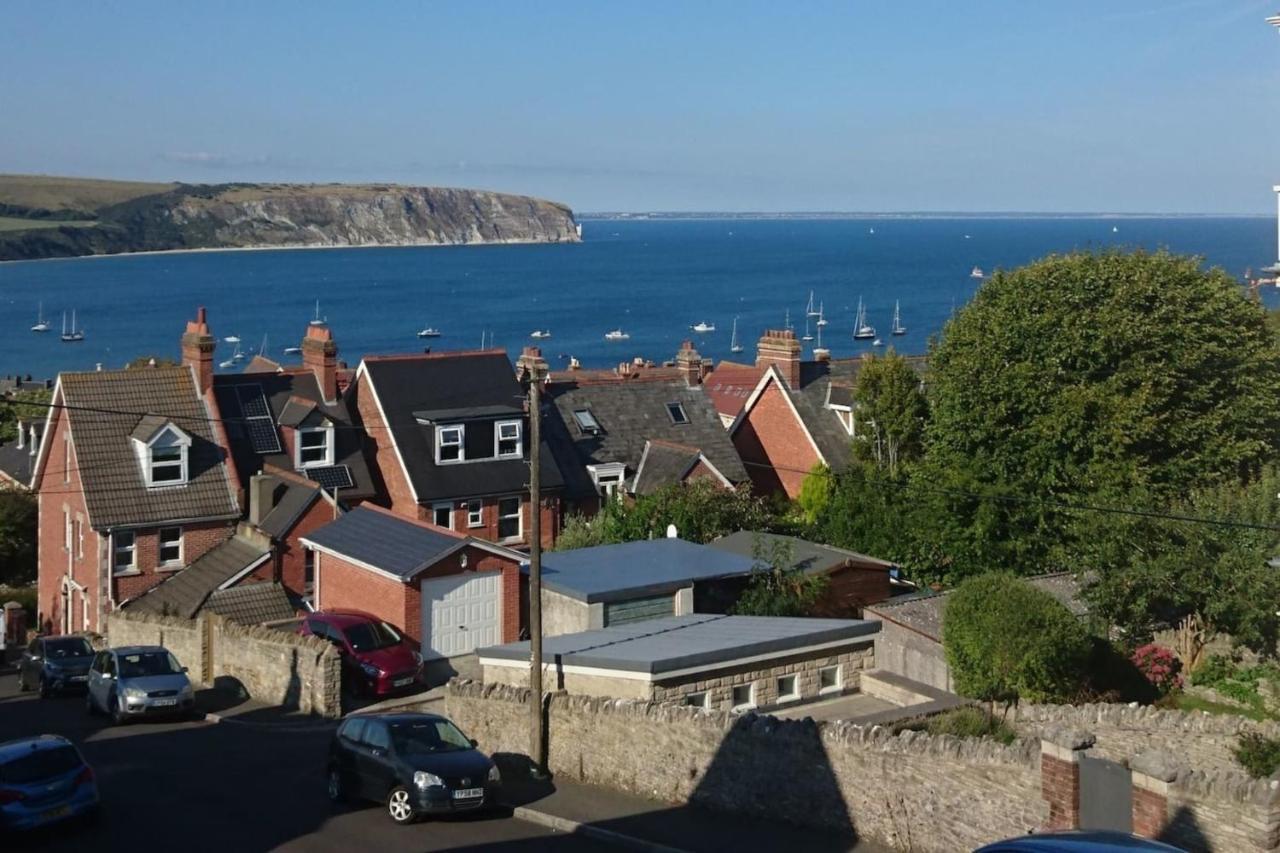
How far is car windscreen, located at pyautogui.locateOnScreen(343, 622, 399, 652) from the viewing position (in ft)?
102

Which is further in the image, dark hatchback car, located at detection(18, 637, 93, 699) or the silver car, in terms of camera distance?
dark hatchback car, located at detection(18, 637, 93, 699)

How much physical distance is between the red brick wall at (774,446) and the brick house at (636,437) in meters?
2.56

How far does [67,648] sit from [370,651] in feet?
29.3

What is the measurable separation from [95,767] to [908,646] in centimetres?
1472

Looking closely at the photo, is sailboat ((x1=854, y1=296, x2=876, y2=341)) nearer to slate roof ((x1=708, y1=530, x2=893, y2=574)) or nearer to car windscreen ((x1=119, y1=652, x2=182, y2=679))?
slate roof ((x1=708, y1=530, x2=893, y2=574))

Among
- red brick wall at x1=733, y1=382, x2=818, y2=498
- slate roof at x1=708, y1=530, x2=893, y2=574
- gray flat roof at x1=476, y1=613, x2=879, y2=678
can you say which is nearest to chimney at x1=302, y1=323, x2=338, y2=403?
slate roof at x1=708, y1=530, x2=893, y2=574

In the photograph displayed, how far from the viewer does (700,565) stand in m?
32.9

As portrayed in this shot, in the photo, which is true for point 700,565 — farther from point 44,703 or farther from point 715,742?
point 44,703

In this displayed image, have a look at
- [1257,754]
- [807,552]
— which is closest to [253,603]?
[807,552]

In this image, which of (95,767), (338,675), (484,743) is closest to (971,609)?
(484,743)

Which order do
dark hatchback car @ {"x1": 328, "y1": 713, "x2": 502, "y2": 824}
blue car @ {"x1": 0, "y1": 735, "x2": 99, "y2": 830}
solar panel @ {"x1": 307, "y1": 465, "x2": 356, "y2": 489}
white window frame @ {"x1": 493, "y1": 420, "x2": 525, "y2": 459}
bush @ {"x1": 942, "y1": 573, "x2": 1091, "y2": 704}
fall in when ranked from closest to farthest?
blue car @ {"x1": 0, "y1": 735, "x2": 99, "y2": 830} < dark hatchback car @ {"x1": 328, "y1": 713, "x2": 502, "y2": 824} < bush @ {"x1": 942, "y1": 573, "x2": 1091, "y2": 704} < solar panel @ {"x1": 307, "y1": 465, "x2": 356, "y2": 489} < white window frame @ {"x1": 493, "y1": 420, "x2": 525, "y2": 459}

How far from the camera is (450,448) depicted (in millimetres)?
42938

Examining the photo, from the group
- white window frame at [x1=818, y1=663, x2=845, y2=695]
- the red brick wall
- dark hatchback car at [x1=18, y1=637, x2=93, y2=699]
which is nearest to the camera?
white window frame at [x1=818, y1=663, x2=845, y2=695]

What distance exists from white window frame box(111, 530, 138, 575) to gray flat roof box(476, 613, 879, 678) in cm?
1618
